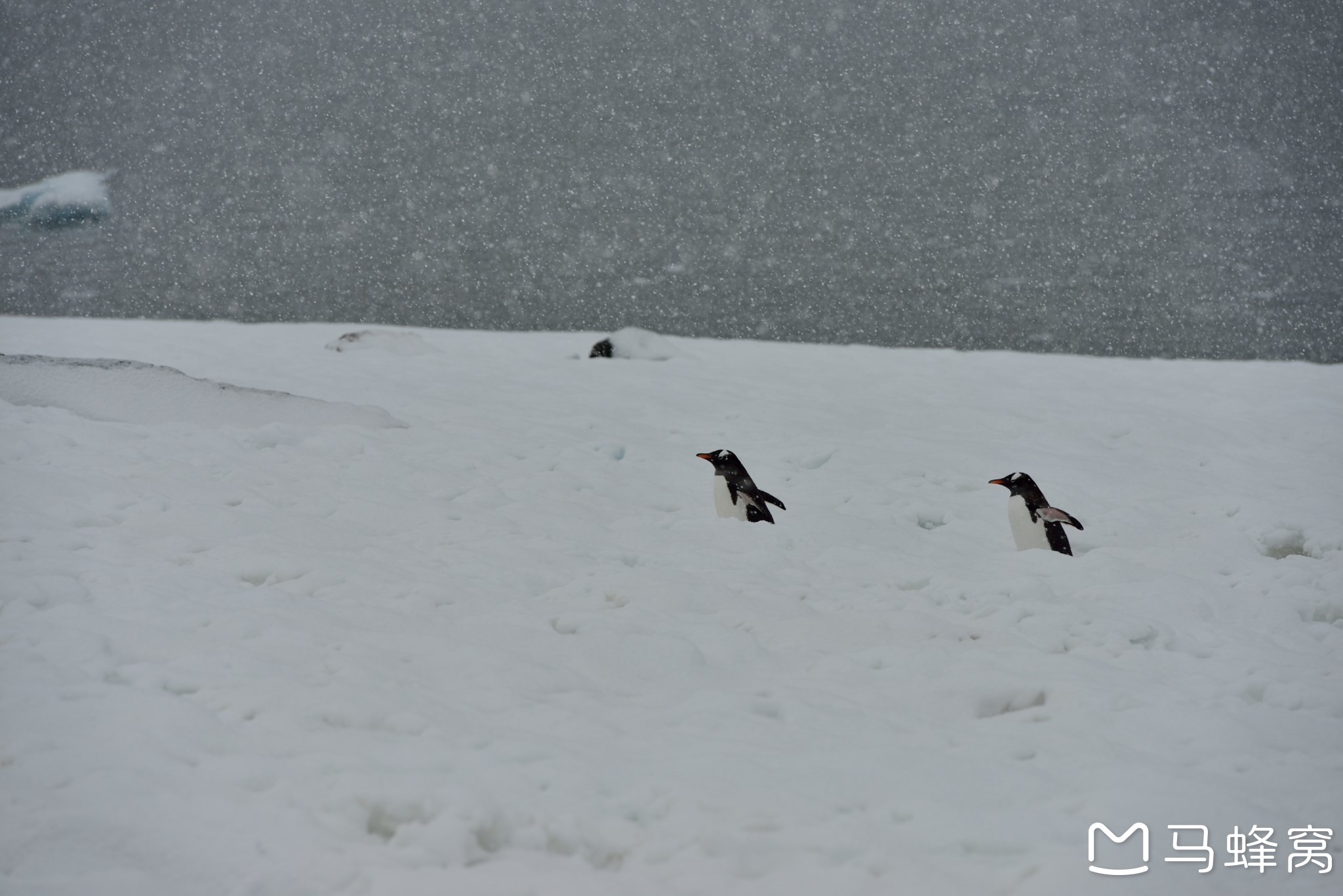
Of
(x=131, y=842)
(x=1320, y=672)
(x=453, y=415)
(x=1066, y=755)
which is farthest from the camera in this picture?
(x=453, y=415)

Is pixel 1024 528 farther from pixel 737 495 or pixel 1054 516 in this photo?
pixel 737 495

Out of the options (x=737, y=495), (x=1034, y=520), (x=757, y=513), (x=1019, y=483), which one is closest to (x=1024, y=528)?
(x=1034, y=520)

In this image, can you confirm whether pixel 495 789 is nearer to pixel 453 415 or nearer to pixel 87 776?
pixel 87 776

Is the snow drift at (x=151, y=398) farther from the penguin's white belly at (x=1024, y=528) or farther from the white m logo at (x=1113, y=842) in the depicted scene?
the white m logo at (x=1113, y=842)

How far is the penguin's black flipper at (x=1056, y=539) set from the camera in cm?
606

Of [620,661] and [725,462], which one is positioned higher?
[725,462]

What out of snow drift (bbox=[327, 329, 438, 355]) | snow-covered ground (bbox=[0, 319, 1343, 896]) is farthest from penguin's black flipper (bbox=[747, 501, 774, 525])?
snow drift (bbox=[327, 329, 438, 355])

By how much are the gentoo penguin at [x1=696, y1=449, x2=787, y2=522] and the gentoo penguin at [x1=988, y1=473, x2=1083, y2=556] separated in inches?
66.8

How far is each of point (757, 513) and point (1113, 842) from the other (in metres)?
3.60

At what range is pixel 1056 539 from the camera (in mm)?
6086

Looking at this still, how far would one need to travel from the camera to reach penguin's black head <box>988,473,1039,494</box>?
247 inches

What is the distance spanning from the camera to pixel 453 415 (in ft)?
28.0

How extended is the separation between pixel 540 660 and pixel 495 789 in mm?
1027

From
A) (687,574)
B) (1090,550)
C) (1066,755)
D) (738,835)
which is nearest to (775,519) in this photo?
(687,574)
